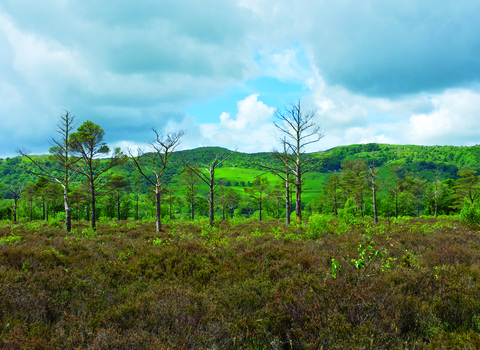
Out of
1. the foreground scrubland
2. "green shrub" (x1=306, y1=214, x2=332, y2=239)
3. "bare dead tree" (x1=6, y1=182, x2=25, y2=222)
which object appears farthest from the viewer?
"bare dead tree" (x1=6, y1=182, x2=25, y2=222)

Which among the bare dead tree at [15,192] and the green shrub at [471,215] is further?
the bare dead tree at [15,192]

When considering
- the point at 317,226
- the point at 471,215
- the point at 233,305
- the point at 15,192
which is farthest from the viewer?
the point at 15,192

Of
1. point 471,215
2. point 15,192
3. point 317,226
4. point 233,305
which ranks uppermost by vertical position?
point 15,192

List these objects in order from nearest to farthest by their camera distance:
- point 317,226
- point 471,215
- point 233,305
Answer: point 233,305
point 317,226
point 471,215

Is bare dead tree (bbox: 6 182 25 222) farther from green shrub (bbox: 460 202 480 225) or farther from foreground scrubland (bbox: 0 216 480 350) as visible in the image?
green shrub (bbox: 460 202 480 225)

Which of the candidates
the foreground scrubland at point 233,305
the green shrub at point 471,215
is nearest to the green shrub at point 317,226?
the foreground scrubland at point 233,305

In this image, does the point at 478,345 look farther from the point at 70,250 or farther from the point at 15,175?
the point at 15,175

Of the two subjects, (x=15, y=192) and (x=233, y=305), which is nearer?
(x=233, y=305)

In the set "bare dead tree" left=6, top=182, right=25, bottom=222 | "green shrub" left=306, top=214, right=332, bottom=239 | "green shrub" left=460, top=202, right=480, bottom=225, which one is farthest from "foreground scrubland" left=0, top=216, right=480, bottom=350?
"bare dead tree" left=6, top=182, right=25, bottom=222

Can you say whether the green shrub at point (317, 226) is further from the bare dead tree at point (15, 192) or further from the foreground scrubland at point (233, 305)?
the bare dead tree at point (15, 192)

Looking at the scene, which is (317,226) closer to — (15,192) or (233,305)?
(233,305)

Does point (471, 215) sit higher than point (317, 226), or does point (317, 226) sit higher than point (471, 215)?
point (317, 226)

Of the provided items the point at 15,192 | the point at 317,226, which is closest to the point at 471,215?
the point at 317,226

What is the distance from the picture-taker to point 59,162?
1911 centimetres
